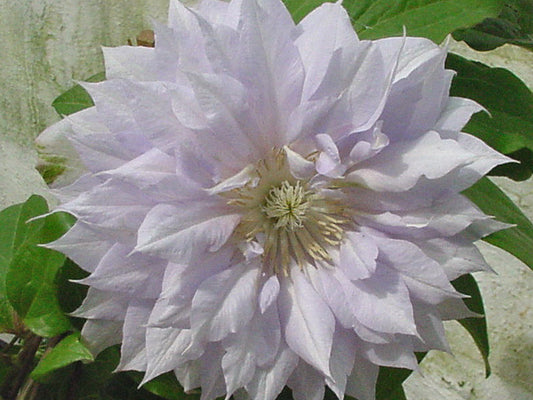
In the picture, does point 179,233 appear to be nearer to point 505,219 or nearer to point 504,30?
point 505,219

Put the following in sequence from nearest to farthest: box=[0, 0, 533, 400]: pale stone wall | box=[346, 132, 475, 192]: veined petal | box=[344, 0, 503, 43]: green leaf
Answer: box=[346, 132, 475, 192]: veined petal < box=[344, 0, 503, 43]: green leaf < box=[0, 0, 533, 400]: pale stone wall

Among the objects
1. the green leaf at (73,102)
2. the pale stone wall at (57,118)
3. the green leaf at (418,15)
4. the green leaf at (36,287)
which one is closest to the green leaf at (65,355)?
the green leaf at (36,287)

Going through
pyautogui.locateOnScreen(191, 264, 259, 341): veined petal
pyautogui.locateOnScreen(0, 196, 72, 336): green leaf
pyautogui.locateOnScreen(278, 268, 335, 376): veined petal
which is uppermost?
pyautogui.locateOnScreen(191, 264, 259, 341): veined petal

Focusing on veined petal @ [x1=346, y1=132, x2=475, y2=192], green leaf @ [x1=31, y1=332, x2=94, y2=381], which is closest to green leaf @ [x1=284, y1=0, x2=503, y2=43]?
veined petal @ [x1=346, y1=132, x2=475, y2=192]

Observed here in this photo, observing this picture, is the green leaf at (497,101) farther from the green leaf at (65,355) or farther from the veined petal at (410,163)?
the green leaf at (65,355)

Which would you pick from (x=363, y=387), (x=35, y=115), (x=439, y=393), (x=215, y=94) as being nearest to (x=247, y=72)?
(x=215, y=94)

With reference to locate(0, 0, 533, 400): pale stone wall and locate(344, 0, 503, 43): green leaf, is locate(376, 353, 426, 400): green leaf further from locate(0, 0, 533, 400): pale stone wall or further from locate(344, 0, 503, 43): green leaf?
locate(0, 0, 533, 400): pale stone wall

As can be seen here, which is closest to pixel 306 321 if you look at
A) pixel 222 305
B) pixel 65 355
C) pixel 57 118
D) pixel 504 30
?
pixel 222 305
